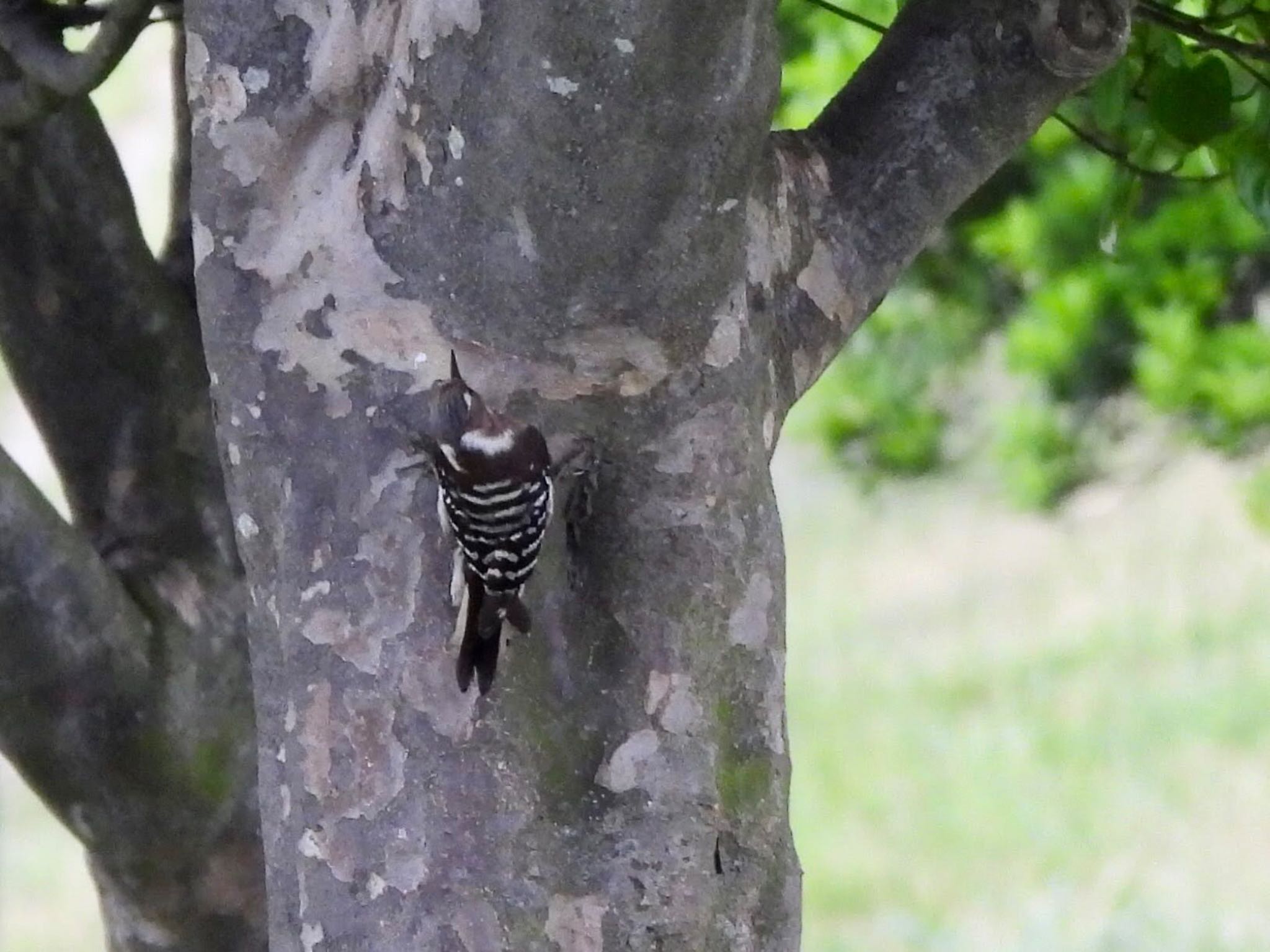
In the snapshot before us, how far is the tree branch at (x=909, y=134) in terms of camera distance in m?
1.43

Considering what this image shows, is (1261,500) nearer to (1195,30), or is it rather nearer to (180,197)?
(1195,30)

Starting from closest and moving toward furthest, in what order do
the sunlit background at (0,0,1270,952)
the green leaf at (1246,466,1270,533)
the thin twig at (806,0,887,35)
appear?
the thin twig at (806,0,887,35), the sunlit background at (0,0,1270,952), the green leaf at (1246,466,1270,533)

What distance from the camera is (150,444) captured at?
1.68m

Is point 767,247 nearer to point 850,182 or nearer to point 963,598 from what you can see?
point 850,182

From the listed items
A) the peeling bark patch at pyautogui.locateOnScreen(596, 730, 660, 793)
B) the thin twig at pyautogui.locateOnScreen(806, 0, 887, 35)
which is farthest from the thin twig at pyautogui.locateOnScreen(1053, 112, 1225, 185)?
the peeling bark patch at pyautogui.locateOnScreen(596, 730, 660, 793)

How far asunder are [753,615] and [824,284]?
0.33 metres

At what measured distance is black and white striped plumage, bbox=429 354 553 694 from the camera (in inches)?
46.1

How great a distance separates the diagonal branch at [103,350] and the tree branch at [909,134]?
66 cm

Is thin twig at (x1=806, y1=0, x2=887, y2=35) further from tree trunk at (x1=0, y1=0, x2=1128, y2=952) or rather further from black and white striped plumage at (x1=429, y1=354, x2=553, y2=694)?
black and white striped plumage at (x1=429, y1=354, x2=553, y2=694)

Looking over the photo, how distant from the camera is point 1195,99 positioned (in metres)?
1.60

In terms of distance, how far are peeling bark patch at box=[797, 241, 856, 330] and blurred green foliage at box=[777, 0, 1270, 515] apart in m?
1.91

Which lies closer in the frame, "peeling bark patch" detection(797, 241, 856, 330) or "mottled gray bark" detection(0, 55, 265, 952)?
"peeling bark patch" detection(797, 241, 856, 330)

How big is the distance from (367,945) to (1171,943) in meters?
2.81

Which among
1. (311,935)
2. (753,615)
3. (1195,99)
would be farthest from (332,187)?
(1195,99)
